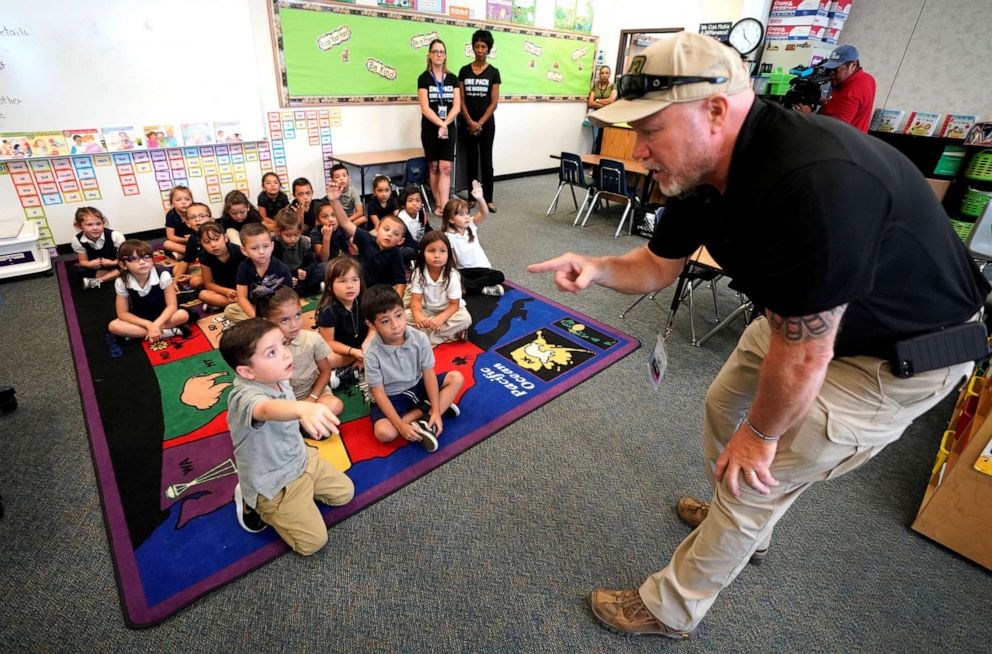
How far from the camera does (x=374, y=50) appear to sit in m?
5.10

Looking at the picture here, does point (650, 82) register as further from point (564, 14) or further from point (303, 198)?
point (564, 14)

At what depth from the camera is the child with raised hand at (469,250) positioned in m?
3.31

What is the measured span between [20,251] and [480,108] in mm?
4315

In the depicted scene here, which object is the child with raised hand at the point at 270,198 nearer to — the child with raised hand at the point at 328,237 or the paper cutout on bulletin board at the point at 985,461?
the child with raised hand at the point at 328,237

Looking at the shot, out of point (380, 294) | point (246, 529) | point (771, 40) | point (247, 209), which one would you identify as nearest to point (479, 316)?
point (380, 294)

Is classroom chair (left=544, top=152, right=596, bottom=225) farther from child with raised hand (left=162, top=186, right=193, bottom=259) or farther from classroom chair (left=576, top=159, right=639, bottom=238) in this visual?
child with raised hand (left=162, top=186, right=193, bottom=259)

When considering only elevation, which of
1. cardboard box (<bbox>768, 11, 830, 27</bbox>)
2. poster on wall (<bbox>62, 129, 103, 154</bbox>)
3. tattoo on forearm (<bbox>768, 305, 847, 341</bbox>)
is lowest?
poster on wall (<bbox>62, 129, 103, 154</bbox>)

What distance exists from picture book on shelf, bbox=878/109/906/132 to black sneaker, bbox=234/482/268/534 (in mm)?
6821

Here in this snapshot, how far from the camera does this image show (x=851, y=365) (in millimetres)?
1096

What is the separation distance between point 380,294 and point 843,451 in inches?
64.2

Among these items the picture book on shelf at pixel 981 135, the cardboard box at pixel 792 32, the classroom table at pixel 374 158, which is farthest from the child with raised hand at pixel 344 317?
the cardboard box at pixel 792 32

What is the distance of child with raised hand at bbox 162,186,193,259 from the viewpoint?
154 inches

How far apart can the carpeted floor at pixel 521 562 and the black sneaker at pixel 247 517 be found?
0.59 feet

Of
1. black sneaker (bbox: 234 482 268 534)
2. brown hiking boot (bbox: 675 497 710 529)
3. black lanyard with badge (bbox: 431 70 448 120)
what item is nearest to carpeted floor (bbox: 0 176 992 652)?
brown hiking boot (bbox: 675 497 710 529)
